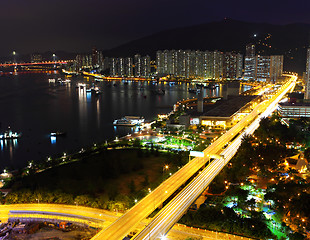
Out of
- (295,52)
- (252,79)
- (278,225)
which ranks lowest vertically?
(278,225)

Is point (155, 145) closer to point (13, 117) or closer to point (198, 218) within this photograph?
point (198, 218)

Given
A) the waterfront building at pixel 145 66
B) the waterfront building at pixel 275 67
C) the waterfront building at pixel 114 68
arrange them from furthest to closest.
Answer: the waterfront building at pixel 114 68 < the waterfront building at pixel 145 66 < the waterfront building at pixel 275 67

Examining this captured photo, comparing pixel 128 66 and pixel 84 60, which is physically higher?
pixel 84 60

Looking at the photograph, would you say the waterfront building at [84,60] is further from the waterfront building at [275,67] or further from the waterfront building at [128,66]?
the waterfront building at [275,67]

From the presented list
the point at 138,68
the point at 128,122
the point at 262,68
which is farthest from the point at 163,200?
the point at 138,68

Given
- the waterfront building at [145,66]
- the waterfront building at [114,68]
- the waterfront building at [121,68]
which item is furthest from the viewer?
the waterfront building at [114,68]

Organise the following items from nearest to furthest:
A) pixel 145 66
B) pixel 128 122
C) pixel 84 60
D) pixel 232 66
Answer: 1. pixel 128 122
2. pixel 232 66
3. pixel 145 66
4. pixel 84 60

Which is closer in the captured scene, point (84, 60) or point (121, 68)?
point (121, 68)

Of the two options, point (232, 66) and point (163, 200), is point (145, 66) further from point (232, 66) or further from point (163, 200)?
point (163, 200)

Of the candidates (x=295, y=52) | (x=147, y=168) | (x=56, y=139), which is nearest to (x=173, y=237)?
(x=147, y=168)

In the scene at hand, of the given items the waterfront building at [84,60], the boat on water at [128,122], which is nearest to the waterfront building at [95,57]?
the waterfront building at [84,60]

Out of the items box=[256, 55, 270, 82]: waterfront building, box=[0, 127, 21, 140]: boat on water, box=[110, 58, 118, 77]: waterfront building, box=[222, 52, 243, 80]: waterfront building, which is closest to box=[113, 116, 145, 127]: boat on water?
box=[0, 127, 21, 140]: boat on water
